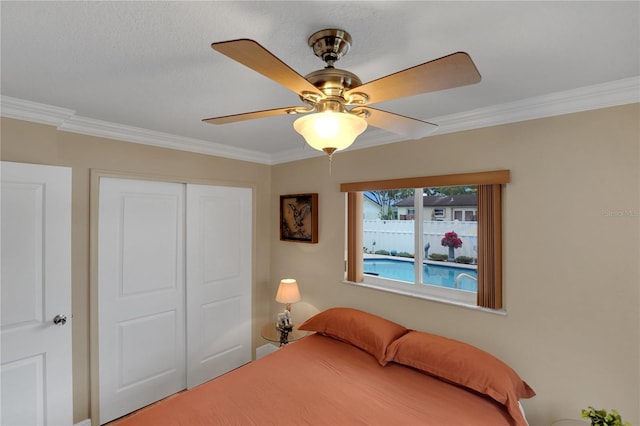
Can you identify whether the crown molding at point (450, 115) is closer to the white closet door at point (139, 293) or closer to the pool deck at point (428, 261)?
the white closet door at point (139, 293)

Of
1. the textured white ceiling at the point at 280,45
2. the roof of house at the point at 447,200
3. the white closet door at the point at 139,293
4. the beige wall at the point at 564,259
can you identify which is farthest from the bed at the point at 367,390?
the textured white ceiling at the point at 280,45

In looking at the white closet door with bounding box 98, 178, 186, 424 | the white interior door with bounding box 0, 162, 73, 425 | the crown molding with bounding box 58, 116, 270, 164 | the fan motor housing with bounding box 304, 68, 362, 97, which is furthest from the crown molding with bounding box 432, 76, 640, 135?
the white interior door with bounding box 0, 162, 73, 425

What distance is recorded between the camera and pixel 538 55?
53.6 inches

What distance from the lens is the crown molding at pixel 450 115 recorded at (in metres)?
1.66

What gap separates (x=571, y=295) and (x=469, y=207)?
0.81 m

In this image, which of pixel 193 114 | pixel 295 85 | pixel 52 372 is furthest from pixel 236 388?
pixel 193 114

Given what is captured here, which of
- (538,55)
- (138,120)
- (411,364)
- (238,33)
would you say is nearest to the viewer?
(238,33)

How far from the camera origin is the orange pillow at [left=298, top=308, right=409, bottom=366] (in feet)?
7.02

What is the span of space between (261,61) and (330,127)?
301 millimetres

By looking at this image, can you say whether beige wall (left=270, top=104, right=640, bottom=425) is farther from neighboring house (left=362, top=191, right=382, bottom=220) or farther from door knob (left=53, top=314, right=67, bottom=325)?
door knob (left=53, top=314, right=67, bottom=325)

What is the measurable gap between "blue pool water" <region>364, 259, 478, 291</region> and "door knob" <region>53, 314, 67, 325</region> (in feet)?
7.79

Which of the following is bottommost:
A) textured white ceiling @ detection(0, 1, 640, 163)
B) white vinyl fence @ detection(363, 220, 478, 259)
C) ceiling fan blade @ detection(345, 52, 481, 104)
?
white vinyl fence @ detection(363, 220, 478, 259)

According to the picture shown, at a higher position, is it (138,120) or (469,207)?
(138,120)

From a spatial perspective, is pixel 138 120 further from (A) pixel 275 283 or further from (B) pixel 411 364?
(B) pixel 411 364
